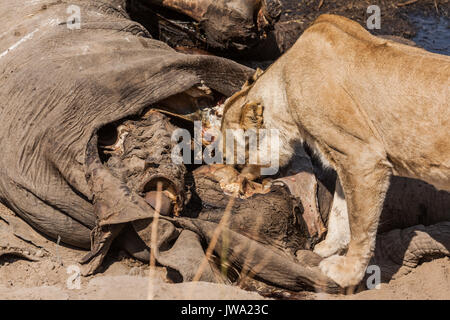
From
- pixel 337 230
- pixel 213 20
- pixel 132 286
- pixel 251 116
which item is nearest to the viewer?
pixel 132 286

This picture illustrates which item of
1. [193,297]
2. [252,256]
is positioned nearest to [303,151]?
[252,256]

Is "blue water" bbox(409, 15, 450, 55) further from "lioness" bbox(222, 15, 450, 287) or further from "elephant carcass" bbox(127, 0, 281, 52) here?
"lioness" bbox(222, 15, 450, 287)

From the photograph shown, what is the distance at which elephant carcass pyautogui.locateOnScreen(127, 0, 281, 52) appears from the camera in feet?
13.0

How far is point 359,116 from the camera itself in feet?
9.61

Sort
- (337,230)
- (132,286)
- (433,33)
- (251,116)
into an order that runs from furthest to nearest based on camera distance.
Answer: (433,33) < (251,116) < (337,230) < (132,286)

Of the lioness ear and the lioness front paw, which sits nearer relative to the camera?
the lioness front paw

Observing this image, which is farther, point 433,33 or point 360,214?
point 433,33

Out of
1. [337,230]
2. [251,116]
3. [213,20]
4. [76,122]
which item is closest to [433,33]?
[213,20]

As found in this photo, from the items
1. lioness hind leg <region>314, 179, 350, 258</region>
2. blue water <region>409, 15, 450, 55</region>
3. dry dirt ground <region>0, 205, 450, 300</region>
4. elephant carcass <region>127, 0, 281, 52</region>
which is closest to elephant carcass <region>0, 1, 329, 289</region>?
dry dirt ground <region>0, 205, 450, 300</region>

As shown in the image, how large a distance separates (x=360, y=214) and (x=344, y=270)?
1.01 ft

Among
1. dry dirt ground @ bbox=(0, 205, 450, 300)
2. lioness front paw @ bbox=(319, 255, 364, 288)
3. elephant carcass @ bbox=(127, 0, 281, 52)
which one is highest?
elephant carcass @ bbox=(127, 0, 281, 52)

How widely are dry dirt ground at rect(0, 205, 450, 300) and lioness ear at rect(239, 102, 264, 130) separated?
107cm

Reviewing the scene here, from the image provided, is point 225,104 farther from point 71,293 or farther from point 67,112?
point 71,293

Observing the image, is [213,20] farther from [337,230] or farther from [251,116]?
[337,230]
